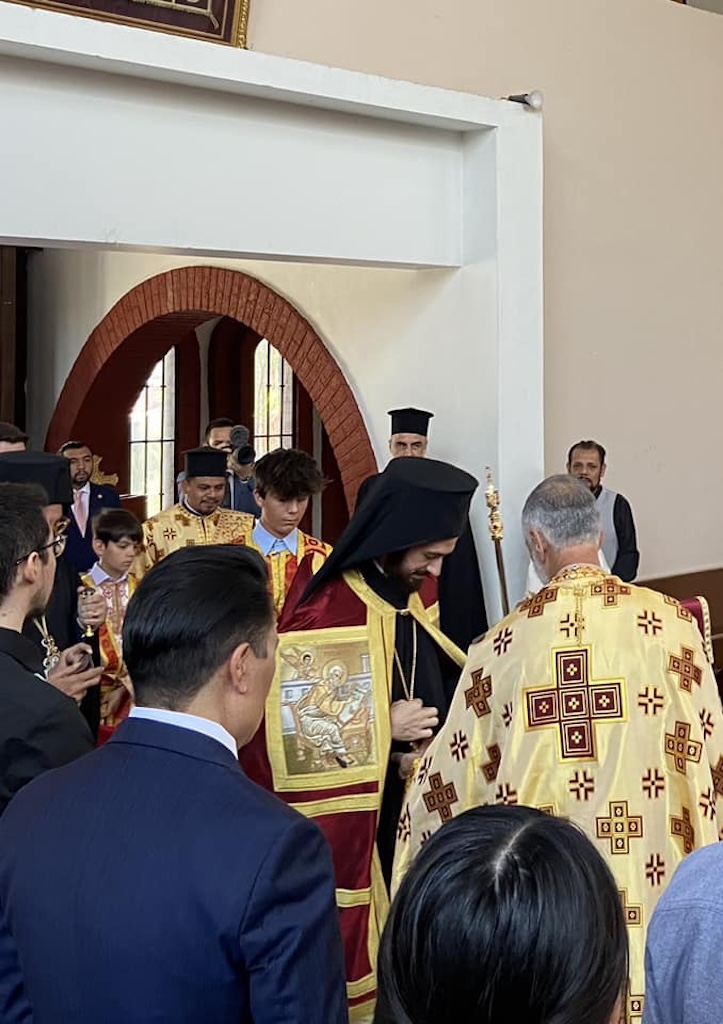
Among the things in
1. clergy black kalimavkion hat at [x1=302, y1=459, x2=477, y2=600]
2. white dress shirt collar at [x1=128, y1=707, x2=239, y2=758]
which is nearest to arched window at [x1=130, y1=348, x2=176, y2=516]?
clergy black kalimavkion hat at [x1=302, y1=459, x2=477, y2=600]

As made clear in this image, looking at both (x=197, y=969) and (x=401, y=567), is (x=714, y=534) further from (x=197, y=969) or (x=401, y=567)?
(x=197, y=969)

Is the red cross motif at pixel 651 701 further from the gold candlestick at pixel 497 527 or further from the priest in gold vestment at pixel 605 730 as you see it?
the gold candlestick at pixel 497 527

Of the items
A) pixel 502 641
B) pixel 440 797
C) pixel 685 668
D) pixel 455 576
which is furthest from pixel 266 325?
pixel 685 668

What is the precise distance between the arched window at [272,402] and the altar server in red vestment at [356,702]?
8.15 m

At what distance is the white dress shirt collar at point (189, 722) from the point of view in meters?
1.68

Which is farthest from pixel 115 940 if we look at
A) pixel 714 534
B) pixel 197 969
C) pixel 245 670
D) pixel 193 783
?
pixel 714 534

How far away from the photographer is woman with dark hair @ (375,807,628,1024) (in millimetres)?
1058

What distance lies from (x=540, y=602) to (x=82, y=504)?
5.24 meters

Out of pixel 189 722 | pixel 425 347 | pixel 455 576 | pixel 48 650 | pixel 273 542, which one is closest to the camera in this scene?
pixel 189 722

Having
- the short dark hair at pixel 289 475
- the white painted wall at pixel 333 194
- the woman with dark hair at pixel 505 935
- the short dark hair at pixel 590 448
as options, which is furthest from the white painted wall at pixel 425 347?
the woman with dark hair at pixel 505 935

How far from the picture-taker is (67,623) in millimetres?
4680

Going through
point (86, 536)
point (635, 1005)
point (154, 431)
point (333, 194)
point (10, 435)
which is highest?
point (333, 194)

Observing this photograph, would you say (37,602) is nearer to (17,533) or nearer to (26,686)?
(17,533)

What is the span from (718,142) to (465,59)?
178cm
